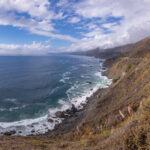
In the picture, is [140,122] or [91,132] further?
[91,132]

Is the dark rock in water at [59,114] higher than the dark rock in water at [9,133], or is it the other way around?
the dark rock in water at [59,114]

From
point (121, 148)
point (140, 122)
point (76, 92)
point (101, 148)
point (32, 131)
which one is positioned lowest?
point (32, 131)

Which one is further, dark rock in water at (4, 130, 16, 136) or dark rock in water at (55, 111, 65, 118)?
dark rock in water at (55, 111, 65, 118)

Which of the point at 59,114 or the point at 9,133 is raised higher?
the point at 59,114

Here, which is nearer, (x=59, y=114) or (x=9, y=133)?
(x=9, y=133)

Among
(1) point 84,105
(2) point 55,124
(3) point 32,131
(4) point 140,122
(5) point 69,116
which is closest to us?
(4) point 140,122

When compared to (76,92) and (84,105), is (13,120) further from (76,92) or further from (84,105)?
(76,92)

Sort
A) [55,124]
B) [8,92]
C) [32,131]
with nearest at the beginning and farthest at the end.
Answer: [32,131], [55,124], [8,92]

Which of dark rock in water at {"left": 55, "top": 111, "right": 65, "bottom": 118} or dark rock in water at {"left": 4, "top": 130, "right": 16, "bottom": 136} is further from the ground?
dark rock in water at {"left": 55, "top": 111, "right": 65, "bottom": 118}

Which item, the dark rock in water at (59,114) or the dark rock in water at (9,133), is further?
the dark rock in water at (59,114)

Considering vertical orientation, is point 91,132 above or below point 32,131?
above

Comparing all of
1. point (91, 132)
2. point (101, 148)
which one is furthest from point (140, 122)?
point (91, 132)
